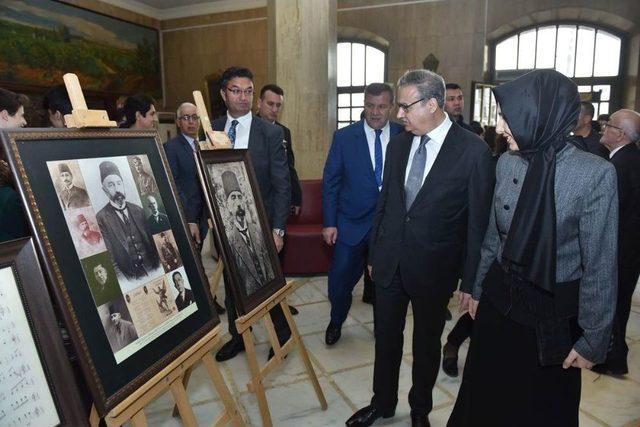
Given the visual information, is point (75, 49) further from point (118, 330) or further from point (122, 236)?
point (118, 330)

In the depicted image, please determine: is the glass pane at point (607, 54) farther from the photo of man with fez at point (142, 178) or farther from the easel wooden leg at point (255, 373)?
the photo of man with fez at point (142, 178)

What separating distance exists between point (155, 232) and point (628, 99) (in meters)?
12.7

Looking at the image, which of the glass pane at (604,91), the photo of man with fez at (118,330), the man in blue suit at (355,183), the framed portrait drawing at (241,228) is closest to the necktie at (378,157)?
the man in blue suit at (355,183)

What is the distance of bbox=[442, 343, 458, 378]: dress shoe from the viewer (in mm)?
3039

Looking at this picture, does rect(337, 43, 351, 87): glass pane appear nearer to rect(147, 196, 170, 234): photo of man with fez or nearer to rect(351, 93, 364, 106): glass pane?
rect(351, 93, 364, 106): glass pane

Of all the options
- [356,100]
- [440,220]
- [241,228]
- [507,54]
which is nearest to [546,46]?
[507,54]

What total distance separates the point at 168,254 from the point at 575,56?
1286 cm

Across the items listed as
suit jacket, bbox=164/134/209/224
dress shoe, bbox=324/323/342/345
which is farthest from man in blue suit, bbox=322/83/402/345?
suit jacket, bbox=164/134/209/224

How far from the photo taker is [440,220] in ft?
6.98

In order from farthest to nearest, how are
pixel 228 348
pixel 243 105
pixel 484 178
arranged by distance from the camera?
pixel 228 348
pixel 243 105
pixel 484 178

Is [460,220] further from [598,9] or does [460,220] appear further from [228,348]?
[598,9]

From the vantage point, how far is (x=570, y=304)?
1607mm

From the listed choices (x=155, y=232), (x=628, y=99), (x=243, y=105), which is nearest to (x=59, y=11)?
(x=243, y=105)

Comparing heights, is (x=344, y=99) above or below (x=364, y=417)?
above
